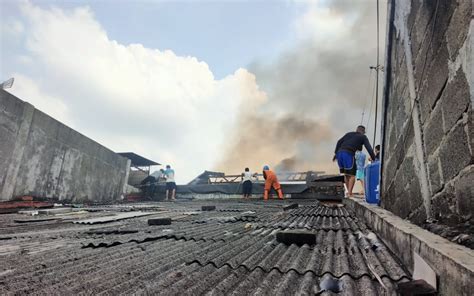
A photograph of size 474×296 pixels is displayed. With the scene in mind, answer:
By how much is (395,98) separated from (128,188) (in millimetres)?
15202

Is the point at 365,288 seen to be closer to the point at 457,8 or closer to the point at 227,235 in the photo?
the point at 457,8

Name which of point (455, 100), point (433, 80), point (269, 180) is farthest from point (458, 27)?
point (269, 180)

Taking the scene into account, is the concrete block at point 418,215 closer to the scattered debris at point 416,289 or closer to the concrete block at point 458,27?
the scattered debris at point 416,289

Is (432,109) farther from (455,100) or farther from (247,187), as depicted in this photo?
(247,187)

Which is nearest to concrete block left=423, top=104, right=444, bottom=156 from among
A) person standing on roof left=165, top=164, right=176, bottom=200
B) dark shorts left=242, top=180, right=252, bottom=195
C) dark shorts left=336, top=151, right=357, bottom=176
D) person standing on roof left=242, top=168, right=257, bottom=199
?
dark shorts left=336, top=151, right=357, bottom=176

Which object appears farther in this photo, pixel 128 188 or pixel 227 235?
pixel 128 188

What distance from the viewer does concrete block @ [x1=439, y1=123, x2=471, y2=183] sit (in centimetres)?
154

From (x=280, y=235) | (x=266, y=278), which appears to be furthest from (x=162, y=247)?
(x=266, y=278)

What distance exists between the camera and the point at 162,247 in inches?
104

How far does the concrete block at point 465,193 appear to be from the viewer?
1.46m

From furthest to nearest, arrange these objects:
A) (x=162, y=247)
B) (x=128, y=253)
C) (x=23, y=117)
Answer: (x=23, y=117) → (x=162, y=247) → (x=128, y=253)

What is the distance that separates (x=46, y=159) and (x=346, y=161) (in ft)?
31.6

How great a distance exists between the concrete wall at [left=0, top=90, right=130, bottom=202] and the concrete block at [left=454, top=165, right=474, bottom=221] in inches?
393

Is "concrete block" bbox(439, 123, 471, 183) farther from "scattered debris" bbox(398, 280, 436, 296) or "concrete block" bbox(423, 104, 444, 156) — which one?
"scattered debris" bbox(398, 280, 436, 296)
